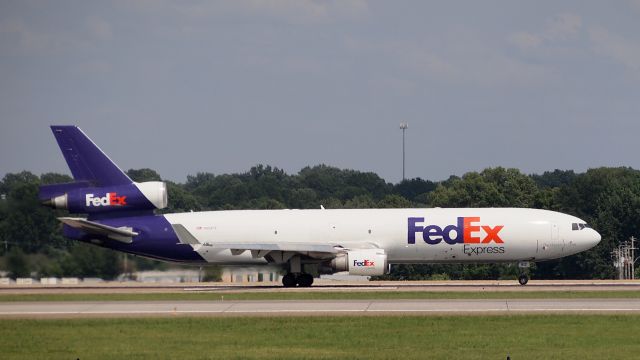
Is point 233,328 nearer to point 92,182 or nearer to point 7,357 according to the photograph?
point 7,357

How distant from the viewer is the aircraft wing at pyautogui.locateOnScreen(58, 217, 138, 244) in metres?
59.1

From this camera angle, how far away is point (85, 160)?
203ft

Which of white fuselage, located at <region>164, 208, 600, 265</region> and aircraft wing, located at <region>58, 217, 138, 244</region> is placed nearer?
aircraft wing, located at <region>58, 217, 138, 244</region>

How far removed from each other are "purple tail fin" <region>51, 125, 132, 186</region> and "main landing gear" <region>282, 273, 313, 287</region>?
1069 cm

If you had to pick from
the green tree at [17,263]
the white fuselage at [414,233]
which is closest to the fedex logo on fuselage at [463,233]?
the white fuselage at [414,233]

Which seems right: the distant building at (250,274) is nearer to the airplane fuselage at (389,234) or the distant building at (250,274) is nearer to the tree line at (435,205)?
the airplane fuselage at (389,234)

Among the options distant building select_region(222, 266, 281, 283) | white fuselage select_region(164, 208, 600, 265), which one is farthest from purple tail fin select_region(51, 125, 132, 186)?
distant building select_region(222, 266, 281, 283)

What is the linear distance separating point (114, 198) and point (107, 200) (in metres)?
0.40

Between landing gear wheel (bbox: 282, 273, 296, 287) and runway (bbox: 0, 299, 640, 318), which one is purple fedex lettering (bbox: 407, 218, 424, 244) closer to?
landing gear wheel (bbox: 282, 273, 296, 287)

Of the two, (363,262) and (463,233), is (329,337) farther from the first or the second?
(463,233)

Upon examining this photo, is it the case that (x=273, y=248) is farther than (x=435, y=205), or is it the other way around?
(x=435, y=205)

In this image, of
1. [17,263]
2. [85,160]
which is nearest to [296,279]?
[85,160]

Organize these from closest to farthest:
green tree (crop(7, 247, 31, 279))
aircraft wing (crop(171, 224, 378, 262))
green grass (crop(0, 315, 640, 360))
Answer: green grass (crop(0, 315, 640, 360)) → green tree (crop(7, 247, 31, 279)) → aircraft wing (crop(171, 224, 378, 262))

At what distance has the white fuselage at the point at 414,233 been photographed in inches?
2386
